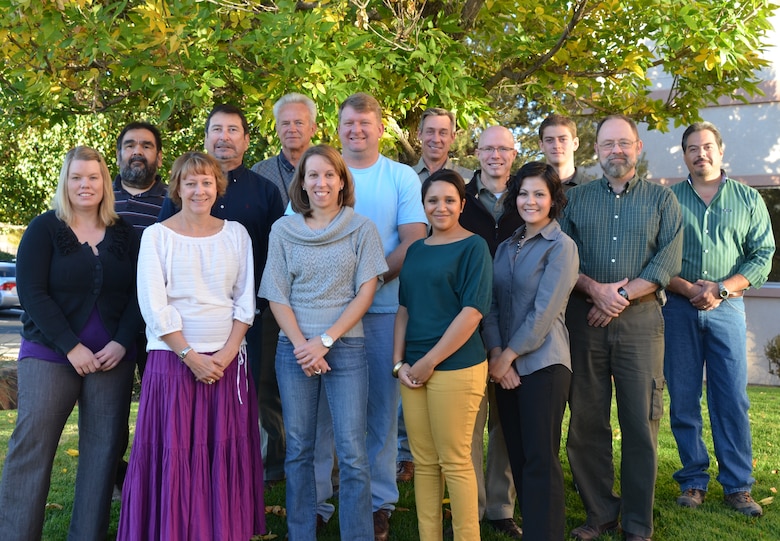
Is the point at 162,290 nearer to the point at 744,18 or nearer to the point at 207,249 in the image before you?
the point at 207,249

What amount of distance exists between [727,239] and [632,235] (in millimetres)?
1048

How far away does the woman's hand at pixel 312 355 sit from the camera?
12.4 feet

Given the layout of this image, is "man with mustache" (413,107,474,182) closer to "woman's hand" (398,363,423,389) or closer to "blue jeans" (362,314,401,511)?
"blue jeans" (362,314,401,511)

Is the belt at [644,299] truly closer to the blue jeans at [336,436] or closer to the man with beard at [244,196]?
the blue jeans at [336,436]

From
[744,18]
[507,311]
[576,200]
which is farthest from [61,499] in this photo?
[744,18]

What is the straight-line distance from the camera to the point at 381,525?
14.4 feet

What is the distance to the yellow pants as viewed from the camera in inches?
148

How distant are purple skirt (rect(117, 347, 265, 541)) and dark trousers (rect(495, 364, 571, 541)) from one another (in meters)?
1.42

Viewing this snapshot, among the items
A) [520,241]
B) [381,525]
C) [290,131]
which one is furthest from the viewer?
[290,131]

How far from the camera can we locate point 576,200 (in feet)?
14.9

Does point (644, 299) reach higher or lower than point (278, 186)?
lower

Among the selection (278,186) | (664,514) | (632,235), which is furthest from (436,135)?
(664,514)

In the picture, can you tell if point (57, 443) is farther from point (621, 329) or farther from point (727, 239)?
point (727, 239)

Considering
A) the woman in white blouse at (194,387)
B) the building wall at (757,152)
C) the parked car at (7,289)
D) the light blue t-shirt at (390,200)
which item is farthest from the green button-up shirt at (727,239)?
A: the parked car at (7,289)
